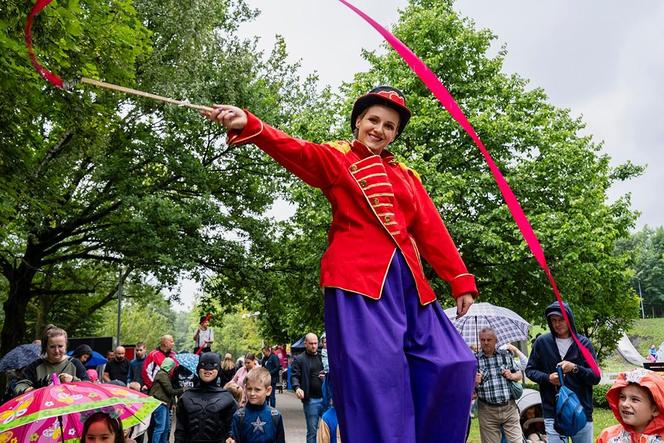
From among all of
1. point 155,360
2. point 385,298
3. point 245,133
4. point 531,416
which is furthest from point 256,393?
point 531,416

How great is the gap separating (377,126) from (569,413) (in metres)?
3.73

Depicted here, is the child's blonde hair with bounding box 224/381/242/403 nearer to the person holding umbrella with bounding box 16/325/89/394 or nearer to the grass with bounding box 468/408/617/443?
the person holding umbrella with bounding box 16/325/89/394

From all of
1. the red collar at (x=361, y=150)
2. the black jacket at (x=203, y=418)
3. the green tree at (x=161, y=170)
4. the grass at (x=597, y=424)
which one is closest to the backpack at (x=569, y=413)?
the black jacket at (x=203, y=418)

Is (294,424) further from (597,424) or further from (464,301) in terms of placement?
(464,301)

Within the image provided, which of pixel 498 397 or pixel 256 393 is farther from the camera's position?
pixel 498 397

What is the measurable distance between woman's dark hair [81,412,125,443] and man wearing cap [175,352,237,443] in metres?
1.91

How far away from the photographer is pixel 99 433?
14.9 ft

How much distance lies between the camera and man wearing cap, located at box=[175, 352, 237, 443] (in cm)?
652

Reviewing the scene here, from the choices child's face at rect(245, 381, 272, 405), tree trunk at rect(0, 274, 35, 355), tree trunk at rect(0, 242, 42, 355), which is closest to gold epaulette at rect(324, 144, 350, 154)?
child's face at rect(245, 381, 272, 405)

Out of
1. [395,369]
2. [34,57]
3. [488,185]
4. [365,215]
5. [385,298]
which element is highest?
[488,185]

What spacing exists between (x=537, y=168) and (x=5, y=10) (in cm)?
1437

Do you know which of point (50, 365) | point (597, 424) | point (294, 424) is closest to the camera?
point (50, 365)

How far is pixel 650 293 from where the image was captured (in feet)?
328

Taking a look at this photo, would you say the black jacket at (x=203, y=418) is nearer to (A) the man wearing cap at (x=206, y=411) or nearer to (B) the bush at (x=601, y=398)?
(A) the man wearing cap at (x=206, y=411)
